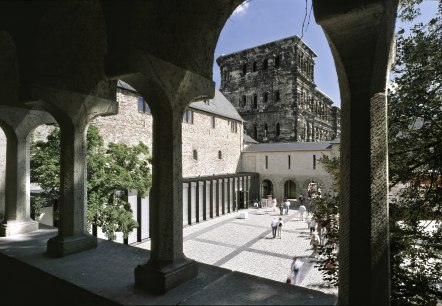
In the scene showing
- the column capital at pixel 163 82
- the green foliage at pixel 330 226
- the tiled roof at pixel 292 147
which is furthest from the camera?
the tiled roof at pixel 292 147

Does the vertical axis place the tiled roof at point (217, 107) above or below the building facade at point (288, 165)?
above

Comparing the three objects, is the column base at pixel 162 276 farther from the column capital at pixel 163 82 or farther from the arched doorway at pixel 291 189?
the arched doorway at pixel 291 189

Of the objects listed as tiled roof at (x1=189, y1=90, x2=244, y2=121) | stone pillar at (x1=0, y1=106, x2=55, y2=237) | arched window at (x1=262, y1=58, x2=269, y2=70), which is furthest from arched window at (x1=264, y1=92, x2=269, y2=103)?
stone pillar at (x1=0, y1=106, x2=55, y2=237)

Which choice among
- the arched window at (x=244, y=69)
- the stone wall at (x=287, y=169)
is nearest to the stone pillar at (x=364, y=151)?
the stone wall at (x=287, y=169)

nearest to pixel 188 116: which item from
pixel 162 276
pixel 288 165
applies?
pixel 288 165

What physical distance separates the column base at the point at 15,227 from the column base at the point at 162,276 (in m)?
3.03

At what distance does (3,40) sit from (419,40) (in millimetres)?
7020

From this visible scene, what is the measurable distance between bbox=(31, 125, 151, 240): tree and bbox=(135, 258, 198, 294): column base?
7.51 m

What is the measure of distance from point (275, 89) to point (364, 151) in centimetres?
3567

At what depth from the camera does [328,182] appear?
27359 mm

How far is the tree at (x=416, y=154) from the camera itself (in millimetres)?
4637

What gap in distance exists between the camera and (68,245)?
131 inches

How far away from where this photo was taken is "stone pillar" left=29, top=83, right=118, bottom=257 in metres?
3.41

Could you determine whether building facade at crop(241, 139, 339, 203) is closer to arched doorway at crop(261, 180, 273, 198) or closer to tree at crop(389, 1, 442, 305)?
→ arched doorway at crop(261, 180, 273, 198)
